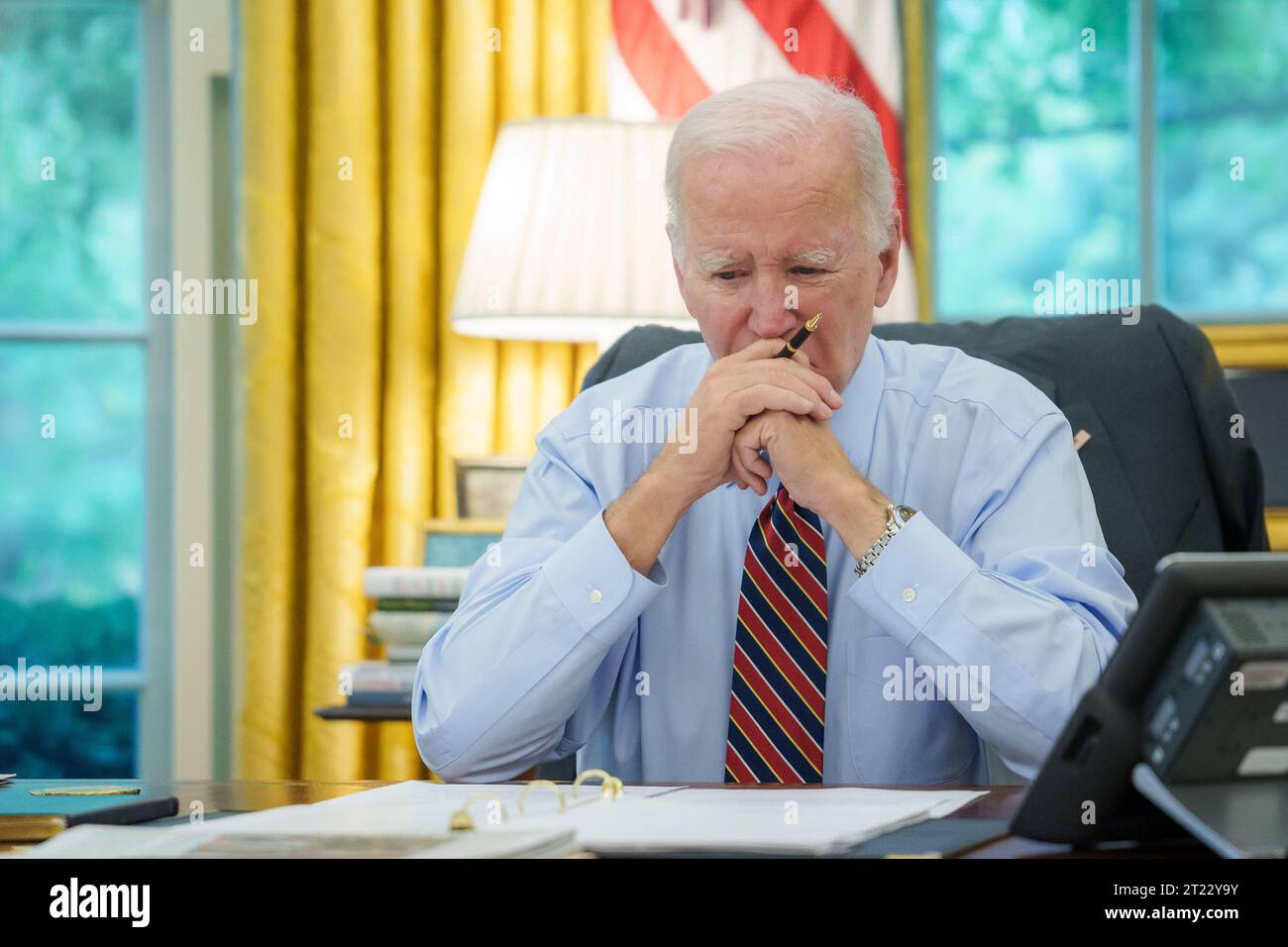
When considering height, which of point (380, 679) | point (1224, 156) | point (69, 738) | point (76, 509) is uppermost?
point (1224, 156)

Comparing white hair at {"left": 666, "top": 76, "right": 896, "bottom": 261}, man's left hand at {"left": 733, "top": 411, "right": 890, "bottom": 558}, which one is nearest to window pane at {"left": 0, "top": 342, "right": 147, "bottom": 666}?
white hair at {"left": 666, "top": 76, "right": 896, "bottom": 261}

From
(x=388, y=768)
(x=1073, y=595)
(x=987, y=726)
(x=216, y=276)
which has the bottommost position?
(x=388, y=768)

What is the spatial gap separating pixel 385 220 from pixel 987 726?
1778 millimetres

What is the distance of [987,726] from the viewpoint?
1.13m

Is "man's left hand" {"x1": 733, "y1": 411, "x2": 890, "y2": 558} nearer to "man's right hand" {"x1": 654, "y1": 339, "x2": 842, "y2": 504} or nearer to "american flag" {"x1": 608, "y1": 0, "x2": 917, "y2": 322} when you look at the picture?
→ "man's right hand" {"x1": 654, "y1": 339, "x2": 842, "y2": 504}

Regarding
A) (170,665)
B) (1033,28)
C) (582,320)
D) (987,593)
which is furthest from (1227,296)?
(170,665)

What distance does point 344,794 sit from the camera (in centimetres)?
94

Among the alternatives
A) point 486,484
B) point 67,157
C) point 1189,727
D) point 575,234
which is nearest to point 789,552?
point 1189,727

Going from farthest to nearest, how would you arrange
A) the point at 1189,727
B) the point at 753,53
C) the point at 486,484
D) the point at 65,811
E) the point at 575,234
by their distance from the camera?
the point at 753,53 → the point at 486,484 → the point at 575,234 → the point at 65,811 → the point at 1189,727

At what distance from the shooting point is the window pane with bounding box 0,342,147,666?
2.94m

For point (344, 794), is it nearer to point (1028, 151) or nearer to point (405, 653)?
point (405, 653)

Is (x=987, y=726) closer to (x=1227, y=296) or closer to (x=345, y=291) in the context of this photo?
(x=345, y=291)

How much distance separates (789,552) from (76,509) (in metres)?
2.17

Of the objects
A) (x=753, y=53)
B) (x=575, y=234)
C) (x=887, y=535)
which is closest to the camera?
(x=887, y=535)
